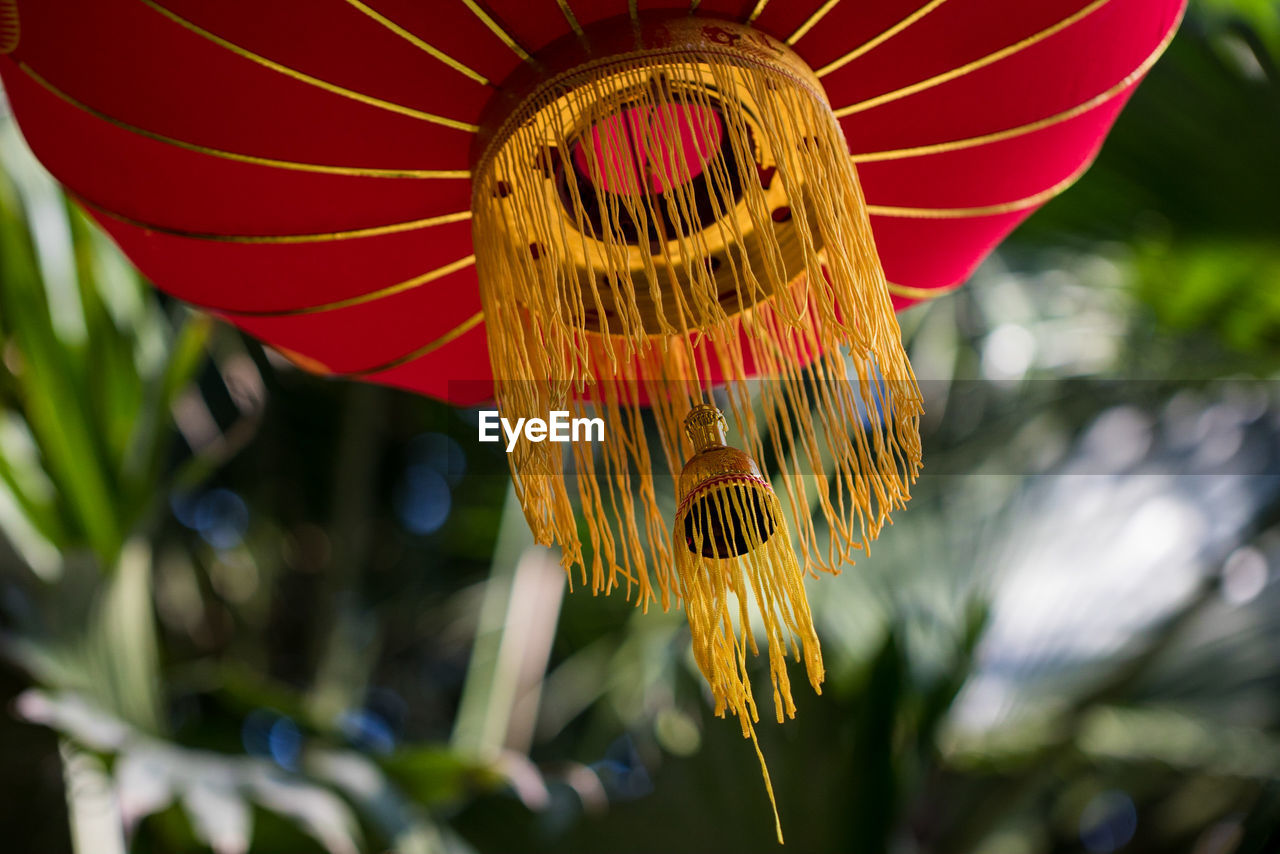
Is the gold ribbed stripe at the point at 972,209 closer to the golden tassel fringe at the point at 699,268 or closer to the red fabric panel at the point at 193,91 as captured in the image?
the golden tassel fringe at the point at 699,268

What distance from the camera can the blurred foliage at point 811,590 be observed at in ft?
4.61

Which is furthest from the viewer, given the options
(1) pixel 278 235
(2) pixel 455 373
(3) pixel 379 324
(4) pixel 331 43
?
(2) pixel 455 373

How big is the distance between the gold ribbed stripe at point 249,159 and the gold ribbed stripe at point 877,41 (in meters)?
0.28

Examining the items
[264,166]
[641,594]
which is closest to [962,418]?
[641,594]

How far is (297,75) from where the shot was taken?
71 cm

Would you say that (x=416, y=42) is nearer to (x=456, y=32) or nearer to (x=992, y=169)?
(x=456, y=32)

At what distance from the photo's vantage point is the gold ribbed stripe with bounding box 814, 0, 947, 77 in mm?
739

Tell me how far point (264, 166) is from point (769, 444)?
1.30 meters

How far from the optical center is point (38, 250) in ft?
5.02

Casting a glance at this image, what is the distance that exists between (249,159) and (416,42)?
6.4 inches

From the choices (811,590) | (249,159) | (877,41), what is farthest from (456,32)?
(811,590)

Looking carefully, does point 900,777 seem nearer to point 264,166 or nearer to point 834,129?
point 834,129

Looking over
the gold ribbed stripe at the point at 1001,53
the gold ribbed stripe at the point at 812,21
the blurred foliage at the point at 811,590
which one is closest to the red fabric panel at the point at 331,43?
the gold ribbed stripe at the point at 812,21

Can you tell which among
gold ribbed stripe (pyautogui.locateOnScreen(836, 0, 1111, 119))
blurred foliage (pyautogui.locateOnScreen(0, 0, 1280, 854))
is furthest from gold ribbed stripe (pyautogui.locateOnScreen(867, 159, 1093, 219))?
blurred foliage (pyautogui.locateOnScreen(0, 0, 1280, 854))
